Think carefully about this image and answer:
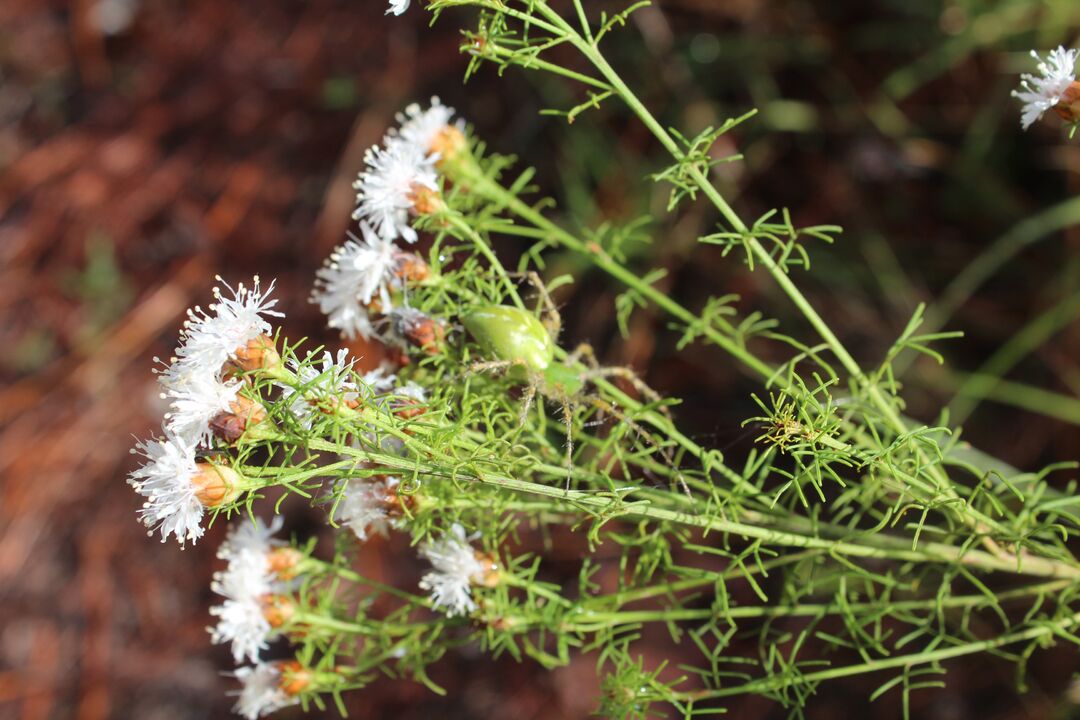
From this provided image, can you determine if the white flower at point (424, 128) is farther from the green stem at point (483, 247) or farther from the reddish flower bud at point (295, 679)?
the reddish flower bud at point (295, 679)

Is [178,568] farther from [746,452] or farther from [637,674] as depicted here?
[637,674]

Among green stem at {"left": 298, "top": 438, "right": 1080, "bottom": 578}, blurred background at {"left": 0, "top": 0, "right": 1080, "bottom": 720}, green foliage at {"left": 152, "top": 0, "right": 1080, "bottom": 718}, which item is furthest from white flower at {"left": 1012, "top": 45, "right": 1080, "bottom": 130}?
blurred background at {"left": 0, "top": 0, "right": 1080, "bottom": 720}

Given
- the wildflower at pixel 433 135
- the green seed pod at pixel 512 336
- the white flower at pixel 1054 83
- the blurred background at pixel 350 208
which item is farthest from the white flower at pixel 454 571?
the blurred background at pixel 350 208

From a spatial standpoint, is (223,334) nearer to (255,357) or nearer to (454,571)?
(255,357)

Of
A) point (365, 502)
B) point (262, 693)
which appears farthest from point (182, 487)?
point (262, 693)

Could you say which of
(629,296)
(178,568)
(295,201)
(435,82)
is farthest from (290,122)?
(629,296)

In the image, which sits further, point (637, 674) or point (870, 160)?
point (870, 160)

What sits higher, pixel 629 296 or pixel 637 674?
pixel 629 296
